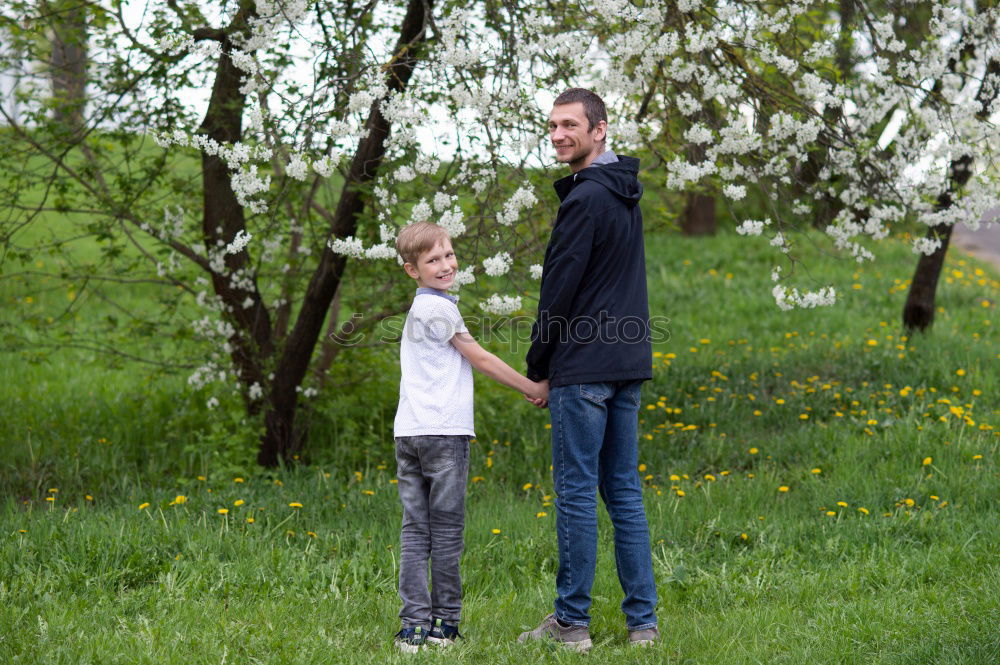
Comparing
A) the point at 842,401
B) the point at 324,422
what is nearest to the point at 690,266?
the point at 842,401

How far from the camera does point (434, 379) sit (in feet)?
10.8

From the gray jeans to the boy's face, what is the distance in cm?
55

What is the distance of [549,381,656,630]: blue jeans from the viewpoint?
3219mm

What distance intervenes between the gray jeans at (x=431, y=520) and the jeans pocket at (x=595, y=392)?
0.46 m

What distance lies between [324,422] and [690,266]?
741 centimetres

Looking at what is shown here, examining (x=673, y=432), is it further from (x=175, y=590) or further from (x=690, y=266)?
(x=690, y=266)

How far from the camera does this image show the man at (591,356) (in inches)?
125

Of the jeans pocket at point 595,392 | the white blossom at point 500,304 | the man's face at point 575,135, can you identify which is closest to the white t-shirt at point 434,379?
the jeans pocket at point 595,392

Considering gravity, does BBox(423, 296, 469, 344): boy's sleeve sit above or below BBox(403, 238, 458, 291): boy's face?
below

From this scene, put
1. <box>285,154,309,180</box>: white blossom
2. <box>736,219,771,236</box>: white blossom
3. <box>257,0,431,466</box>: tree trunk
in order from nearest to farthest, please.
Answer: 1. <box>285,154,309,180</box>: white blossom
2. <box>736,219,771,236</box>: white blossom
3. <box>257,0,431,466</box>: tree trunk

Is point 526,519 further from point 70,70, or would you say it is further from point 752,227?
point 70,70

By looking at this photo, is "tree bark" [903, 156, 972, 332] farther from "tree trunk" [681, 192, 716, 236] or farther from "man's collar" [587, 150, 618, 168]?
"tree trunk" [681, 192, 716, 236]

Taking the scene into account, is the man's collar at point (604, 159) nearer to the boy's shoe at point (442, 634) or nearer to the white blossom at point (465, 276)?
the white blossom at point (465, 276)

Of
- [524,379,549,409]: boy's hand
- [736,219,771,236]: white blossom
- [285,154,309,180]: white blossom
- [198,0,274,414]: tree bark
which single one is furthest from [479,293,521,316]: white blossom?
[198,0,274,414]: tree bark
